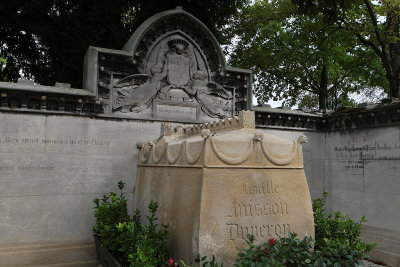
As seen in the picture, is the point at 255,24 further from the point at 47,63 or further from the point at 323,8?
the point at 47,63

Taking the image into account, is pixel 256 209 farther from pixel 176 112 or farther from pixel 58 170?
pixel 58 170

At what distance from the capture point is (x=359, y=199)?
26.8ft

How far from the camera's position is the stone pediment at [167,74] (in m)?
6.82

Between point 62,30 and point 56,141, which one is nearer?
point 56,141

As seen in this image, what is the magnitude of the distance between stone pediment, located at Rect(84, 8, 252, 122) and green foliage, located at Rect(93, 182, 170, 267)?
1.98m

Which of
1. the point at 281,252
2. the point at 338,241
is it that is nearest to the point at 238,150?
the point at 281,252

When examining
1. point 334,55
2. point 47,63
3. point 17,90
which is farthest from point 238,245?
point 334,55

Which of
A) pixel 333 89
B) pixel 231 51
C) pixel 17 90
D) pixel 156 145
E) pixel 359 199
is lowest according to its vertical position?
pixel 359 199

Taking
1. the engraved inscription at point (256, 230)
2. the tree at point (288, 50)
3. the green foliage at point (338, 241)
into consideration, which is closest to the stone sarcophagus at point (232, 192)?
the engraved inscription at point (256, 230)

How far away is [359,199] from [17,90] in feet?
26.1

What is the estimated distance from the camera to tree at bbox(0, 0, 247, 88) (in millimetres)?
7969

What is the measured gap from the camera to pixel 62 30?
26.9 feet

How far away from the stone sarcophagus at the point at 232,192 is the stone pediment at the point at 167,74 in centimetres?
256

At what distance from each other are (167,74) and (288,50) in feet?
30.0
